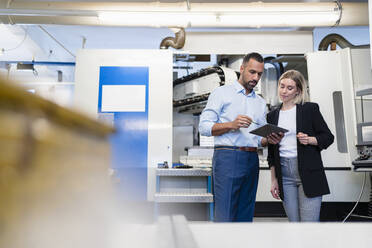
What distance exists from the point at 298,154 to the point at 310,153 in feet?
0.21

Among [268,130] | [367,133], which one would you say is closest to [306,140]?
[268,130]

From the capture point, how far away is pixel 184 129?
4.75 m

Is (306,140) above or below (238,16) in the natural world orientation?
below

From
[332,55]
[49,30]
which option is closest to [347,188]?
[332,55]

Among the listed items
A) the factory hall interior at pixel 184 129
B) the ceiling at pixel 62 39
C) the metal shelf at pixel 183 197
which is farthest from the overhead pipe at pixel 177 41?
the metal shelf at pixel 183 197

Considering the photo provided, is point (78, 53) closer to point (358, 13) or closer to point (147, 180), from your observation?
point (147, 180)

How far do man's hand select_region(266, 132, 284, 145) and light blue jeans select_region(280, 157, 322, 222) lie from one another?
0.11 metres

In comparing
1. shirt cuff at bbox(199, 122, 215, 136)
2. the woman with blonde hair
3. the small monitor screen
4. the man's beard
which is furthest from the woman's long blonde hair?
the small monitor screen

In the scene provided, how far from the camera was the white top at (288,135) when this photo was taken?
1.67 metres

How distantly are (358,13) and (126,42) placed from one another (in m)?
4.04

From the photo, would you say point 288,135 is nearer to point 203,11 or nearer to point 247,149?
point 247,149

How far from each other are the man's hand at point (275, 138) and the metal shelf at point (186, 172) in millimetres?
1369

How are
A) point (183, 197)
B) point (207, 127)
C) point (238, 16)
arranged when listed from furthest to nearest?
point (238, 16) → point (183, 197) → point (207, 127)

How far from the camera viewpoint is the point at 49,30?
5.29m
